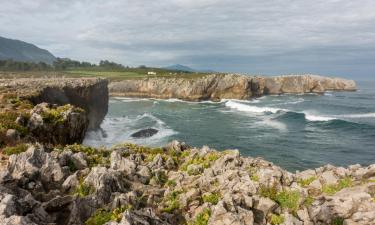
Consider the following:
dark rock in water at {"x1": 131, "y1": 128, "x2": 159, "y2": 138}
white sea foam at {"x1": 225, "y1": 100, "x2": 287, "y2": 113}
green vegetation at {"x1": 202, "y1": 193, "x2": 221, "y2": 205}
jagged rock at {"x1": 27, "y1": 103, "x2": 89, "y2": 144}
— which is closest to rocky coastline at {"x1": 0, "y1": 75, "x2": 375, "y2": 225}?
green vegetation at {"x1": 202, "y1": 193, "x2": 221, "y2": 205}

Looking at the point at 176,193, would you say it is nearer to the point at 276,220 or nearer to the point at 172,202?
the point at 172,202

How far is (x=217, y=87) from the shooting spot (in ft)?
433

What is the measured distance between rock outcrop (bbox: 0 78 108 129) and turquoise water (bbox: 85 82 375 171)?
12.9ft

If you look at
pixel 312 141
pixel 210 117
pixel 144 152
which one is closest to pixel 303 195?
pixel 144 152

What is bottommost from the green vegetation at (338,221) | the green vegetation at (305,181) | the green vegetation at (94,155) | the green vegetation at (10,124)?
the green vegetation at (338,221)

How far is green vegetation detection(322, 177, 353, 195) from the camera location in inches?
615

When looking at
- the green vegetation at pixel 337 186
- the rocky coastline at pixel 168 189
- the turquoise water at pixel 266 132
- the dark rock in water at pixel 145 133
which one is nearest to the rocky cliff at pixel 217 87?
the turquoise water at pixel 266 132

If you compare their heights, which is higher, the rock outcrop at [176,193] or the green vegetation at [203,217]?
the rock outcrop at [176,193]

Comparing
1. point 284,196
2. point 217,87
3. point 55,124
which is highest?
point 55,124

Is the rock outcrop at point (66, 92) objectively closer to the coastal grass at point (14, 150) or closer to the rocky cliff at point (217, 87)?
the coastal grass at point (14, 150)

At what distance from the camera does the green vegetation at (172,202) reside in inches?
588

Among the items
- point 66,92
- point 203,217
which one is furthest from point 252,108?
point 203,217

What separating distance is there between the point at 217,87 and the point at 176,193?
4607 inches

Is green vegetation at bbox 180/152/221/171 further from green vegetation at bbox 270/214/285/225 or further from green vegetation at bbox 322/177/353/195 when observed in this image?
green vegetation at bbox 270/214/285/225
